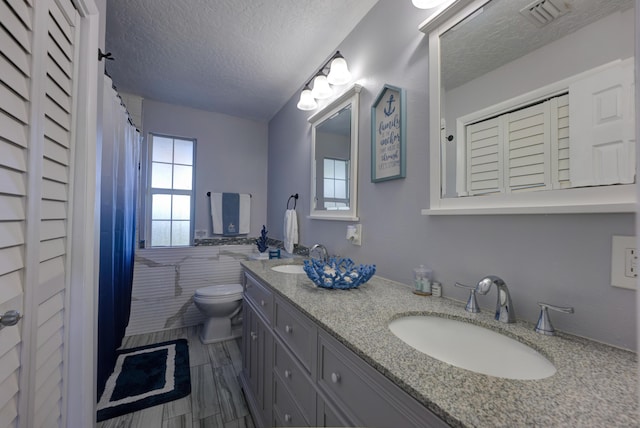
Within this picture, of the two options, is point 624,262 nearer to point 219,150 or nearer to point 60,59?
point 60,59

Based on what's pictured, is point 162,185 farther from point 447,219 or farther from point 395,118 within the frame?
point 447,219

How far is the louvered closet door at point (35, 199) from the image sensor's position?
0.60 m

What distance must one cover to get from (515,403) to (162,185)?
126 inches

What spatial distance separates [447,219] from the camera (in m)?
1.05

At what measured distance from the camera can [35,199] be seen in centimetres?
70

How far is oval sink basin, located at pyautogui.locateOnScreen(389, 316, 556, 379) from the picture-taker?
2.18ft

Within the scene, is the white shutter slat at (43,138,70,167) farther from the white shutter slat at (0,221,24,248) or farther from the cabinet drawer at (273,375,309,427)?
the cabinet drawer at (273,375,309,427)

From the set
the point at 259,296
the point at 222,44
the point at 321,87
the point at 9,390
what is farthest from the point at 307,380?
the point at 222,44

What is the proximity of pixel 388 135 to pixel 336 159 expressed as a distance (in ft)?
1.76

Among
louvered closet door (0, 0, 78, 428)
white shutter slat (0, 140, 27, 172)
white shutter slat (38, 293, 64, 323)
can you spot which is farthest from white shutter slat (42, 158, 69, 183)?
white shutter slat (38, 293, 64, 323)

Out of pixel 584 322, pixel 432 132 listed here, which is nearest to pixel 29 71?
pixel 432 132

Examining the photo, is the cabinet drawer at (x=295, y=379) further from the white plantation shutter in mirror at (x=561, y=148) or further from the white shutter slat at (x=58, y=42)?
the white shutter slat at (x=58, y=42)

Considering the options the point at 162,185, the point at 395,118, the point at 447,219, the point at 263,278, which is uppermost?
the point at 395,118

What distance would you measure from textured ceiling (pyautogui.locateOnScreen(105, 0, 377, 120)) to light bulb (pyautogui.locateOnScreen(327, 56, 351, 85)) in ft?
0.62
